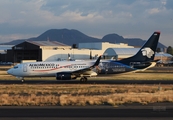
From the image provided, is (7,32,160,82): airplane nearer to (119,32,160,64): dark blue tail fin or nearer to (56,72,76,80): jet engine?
(119,32,160,64): dark blue tail fin

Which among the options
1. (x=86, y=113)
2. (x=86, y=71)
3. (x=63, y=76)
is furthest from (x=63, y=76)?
(x=86, y=113)

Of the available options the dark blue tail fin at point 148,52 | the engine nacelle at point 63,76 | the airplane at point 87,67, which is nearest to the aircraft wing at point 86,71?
the airplane at point 87,67

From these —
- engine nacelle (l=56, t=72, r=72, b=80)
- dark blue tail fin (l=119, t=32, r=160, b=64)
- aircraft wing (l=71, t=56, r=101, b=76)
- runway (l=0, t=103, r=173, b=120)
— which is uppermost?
dark blue tail fin (l=119, t=32, r=160, b=64)

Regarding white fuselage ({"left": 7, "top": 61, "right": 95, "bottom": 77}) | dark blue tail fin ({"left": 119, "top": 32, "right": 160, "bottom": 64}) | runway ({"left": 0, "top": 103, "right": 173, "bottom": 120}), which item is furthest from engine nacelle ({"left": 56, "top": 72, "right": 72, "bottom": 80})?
runway ({"left": 0, "top": 103, "right": 173, "bottom": 120})

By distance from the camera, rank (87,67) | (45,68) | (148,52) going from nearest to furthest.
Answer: (45,68)
(87,67)
(148,52)

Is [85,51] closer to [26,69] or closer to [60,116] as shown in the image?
[26,69]

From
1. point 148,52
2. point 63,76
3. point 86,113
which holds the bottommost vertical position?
point 86,113

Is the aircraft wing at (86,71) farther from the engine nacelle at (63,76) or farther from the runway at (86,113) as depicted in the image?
the runway at (86,113)

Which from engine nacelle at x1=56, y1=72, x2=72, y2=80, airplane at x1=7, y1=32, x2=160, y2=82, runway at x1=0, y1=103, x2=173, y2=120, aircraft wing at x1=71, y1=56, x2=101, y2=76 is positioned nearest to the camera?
runway at x1=0, y1=103, x2=173, y2=120

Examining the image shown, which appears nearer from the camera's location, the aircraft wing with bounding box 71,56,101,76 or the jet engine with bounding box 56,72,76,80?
the jet engine with bounding box 56,72,76,80

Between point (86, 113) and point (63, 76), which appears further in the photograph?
point (63, 76)

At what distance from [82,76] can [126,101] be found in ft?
71.9

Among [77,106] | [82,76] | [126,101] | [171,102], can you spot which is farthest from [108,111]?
[82,76]

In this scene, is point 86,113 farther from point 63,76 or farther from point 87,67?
point 87,67
